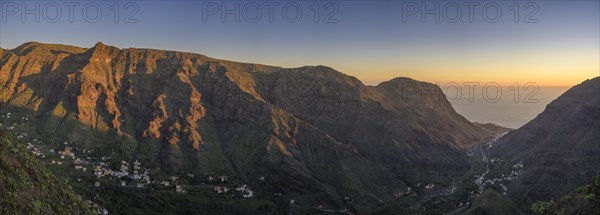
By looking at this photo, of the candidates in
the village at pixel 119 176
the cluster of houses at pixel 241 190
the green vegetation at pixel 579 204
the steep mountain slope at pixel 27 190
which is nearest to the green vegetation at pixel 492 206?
the cluster of houses at pixel 241 190

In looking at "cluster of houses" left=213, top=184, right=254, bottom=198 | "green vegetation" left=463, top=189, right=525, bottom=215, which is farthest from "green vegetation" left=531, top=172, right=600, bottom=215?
"cluster of houses" left=213, top=184, right=254, bottom=198

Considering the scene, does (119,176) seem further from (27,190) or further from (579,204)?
(579,204)

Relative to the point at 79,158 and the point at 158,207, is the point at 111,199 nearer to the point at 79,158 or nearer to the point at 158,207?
the point at 158,207

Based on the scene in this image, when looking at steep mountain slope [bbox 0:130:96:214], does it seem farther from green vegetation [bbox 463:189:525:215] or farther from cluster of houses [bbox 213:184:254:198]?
cluster of houses [bbox 213:184:254:198]

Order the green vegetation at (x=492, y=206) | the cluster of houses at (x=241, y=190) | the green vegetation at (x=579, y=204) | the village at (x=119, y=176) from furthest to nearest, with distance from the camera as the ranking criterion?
the cluster of houses at (x=241, y=190) < the village at (x=119, y=176) < the green vegetation at (x=492, y=206) < the green vegetation at (x=579, y=204)

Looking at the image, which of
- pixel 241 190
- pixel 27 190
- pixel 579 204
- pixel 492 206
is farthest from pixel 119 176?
pixel 579 204

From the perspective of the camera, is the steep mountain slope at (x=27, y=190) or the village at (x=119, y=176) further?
the village at (x=119, y=176)

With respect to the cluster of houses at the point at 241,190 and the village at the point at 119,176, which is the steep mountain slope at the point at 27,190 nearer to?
the village at the point at 119,176
